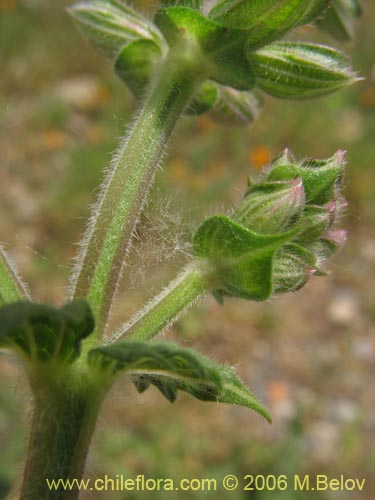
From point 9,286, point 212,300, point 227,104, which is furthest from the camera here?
point 212,300

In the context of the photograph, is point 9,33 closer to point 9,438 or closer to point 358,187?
point 358,187

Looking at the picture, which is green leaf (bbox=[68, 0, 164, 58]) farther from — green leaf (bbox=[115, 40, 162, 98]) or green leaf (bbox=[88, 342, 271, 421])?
green leaf (bbox=[88, 342, 271, 421])

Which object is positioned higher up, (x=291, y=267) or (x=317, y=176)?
(x=317, y=176)

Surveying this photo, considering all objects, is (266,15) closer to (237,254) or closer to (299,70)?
(299,70)

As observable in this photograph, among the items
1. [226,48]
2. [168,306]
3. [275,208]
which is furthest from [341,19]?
[168,306]

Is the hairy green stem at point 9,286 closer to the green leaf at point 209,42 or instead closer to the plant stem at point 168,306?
the plant stem at point 168,306
